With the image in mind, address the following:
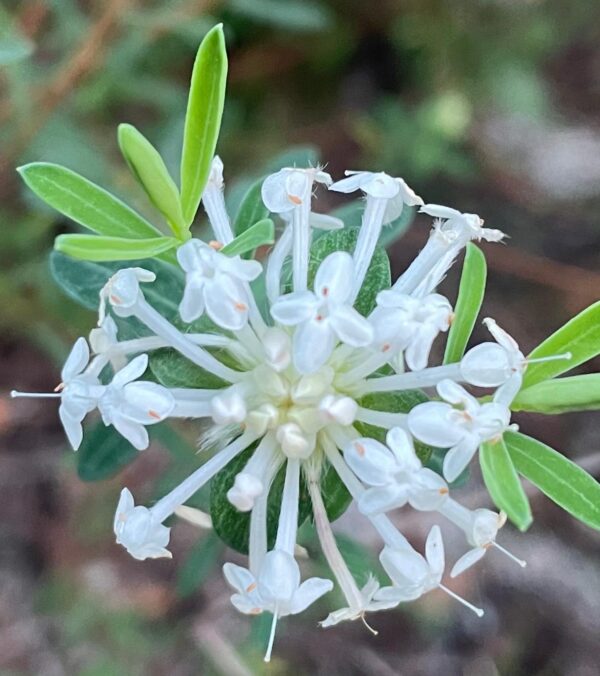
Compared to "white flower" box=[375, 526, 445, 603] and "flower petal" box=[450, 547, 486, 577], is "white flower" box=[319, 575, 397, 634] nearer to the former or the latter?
"white flower" box=[375, 526, 445, 603]

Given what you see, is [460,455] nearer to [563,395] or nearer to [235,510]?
[563,395]

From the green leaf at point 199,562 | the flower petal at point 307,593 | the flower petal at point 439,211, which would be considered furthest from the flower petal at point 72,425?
the green leaf at point 199,562

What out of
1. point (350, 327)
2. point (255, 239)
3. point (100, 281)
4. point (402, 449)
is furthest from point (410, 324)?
point (100, 281)

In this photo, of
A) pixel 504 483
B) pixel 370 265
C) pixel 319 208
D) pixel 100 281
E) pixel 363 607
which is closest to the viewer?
pixel 504 483

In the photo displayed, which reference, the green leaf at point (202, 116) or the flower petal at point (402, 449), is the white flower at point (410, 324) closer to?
the flower petal at point (402, 449)

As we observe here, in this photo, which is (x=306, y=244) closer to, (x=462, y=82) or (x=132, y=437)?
(x=132, y=437)

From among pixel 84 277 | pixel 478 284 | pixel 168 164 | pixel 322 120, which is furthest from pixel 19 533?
pixel 478 284
